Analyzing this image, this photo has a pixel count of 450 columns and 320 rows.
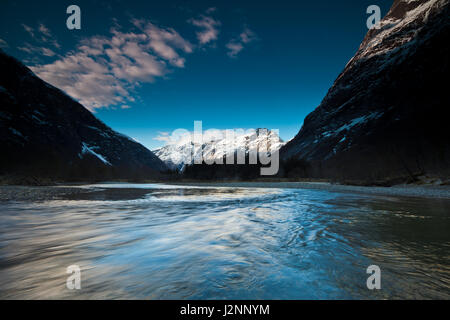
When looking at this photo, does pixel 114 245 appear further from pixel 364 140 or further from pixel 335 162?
pixel 364 140

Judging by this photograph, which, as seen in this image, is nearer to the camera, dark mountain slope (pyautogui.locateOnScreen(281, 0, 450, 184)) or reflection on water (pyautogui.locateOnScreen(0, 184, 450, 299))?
reflection on water (pyautogui.locateOnScreen(0, 184, 450, 299))

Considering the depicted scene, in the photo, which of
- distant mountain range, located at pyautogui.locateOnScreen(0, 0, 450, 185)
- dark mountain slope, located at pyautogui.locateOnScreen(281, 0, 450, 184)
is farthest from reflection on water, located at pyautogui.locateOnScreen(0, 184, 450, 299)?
dark mountain slope, located at pyautogui.locateOnScreen(281, 0, 450, 184)

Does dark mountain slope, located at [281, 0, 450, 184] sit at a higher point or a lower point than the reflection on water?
higher

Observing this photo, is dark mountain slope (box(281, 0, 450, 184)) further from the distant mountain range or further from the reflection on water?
the reflection on water

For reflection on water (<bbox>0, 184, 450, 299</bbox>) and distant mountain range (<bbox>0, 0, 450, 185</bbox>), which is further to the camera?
distant mountain range (<bbox>0, 0, 450, 185</bbox>)

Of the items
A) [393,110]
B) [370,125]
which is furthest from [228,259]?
[393,110]

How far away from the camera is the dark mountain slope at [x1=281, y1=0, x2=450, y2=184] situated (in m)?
91.0

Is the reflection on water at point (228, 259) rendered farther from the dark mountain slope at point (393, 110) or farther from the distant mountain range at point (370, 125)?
the dark mountain slope at point (393, 110)

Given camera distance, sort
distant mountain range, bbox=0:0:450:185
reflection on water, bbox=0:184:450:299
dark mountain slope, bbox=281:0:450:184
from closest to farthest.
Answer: reflection on water, bbox=0:184:450:299, dark mountain slope, bbox=281:0:450:184, distant mountain range, bbox=0:0:450:185

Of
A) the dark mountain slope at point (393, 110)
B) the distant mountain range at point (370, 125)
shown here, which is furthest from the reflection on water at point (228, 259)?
the dark mountain slope at point (393, 110)

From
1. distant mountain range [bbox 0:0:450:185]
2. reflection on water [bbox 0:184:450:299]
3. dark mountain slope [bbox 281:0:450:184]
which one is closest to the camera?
reflection on water [bbox 0:184:450:299]

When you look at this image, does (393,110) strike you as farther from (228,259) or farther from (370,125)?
(228,259)

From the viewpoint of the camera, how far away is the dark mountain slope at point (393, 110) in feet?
299
